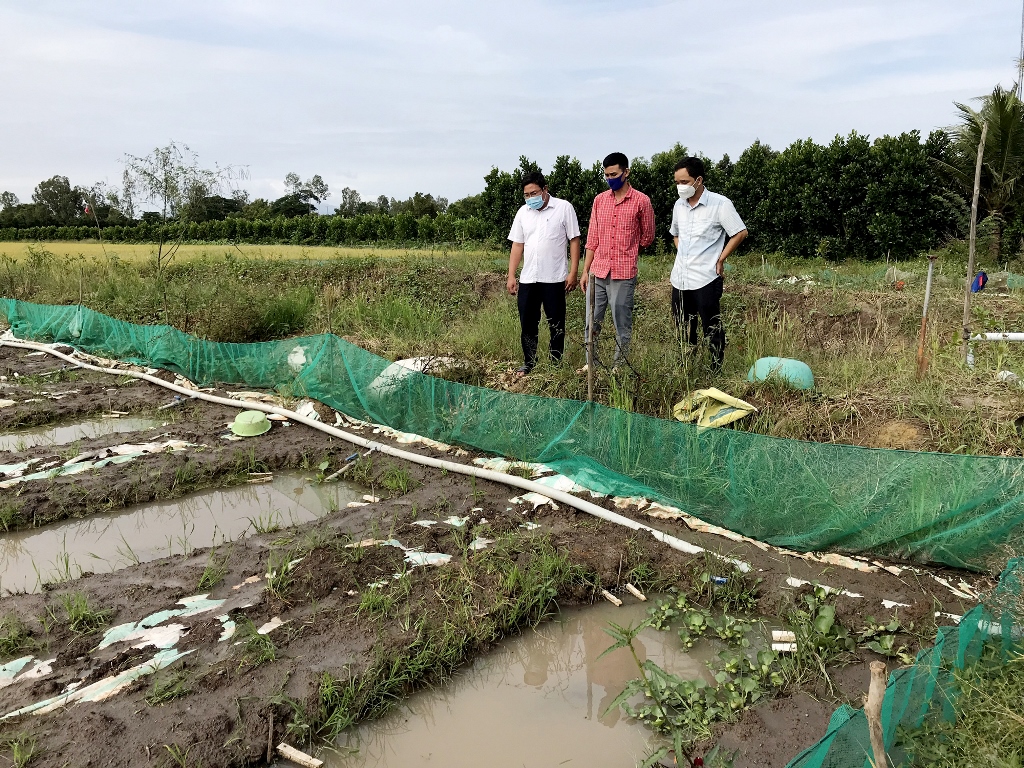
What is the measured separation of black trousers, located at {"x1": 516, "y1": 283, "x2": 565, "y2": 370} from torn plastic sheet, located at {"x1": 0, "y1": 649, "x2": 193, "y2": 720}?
131 inches

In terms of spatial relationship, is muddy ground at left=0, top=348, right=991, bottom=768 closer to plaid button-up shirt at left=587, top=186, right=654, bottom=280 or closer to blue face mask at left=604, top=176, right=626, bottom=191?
plaid button-up shirt at left=587, top=186, right=654, bottom=280

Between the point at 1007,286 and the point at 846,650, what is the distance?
6464mm

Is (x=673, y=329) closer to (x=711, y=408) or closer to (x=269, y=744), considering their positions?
(x=711, y=408)

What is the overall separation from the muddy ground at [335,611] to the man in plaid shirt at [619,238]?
5.32ft

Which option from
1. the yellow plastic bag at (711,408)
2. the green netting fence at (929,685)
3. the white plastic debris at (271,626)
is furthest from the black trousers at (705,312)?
the white plastic debris at (271,626)

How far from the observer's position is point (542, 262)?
507 centimetres

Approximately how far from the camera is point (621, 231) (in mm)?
4746

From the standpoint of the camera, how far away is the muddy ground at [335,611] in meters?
2.18

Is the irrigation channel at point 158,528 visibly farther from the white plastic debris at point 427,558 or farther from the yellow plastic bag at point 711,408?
the yellow plastic bag at point 711,408

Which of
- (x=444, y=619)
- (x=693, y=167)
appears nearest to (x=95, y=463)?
(x=444, y=619)

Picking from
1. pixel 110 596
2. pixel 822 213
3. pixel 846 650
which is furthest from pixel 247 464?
pixel 822 213

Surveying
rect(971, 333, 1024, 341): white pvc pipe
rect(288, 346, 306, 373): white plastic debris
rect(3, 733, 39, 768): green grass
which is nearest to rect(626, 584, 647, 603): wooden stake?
rect(3, 733, 39, 768): green grass

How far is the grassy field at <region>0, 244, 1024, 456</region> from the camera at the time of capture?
4.13 metres

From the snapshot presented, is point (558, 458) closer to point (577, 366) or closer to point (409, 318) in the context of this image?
point (577, 366)
